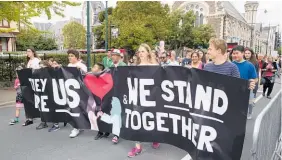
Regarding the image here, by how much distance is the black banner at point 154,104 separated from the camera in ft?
10.0

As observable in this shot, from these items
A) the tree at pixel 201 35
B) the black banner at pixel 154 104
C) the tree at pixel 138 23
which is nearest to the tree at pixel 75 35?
the tree at pixel 138 23

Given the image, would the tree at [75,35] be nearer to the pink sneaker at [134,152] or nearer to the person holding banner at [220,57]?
the pink sneaker at [134,152]

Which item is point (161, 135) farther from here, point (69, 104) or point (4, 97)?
point (4, 97)

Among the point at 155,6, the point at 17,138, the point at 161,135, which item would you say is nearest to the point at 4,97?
the point at 17,138

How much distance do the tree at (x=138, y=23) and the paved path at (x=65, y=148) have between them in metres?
27.1

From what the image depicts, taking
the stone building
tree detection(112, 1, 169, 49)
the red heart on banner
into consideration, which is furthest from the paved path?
the stone building

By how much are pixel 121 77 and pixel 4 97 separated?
7.36m

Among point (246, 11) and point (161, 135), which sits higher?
point (246, 11)

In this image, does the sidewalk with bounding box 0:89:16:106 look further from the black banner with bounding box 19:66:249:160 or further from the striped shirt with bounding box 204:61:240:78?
the striped shirt with bounding box 204:61:240:78

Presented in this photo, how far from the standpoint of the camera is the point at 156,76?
13.3 feet

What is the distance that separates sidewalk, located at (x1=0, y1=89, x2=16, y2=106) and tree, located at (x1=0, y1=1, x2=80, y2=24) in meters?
2.97

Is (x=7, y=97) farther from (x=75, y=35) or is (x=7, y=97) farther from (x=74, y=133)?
(x=75, y=35)

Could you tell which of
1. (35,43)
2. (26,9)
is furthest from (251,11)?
(26,9)

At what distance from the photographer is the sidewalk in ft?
30.0
